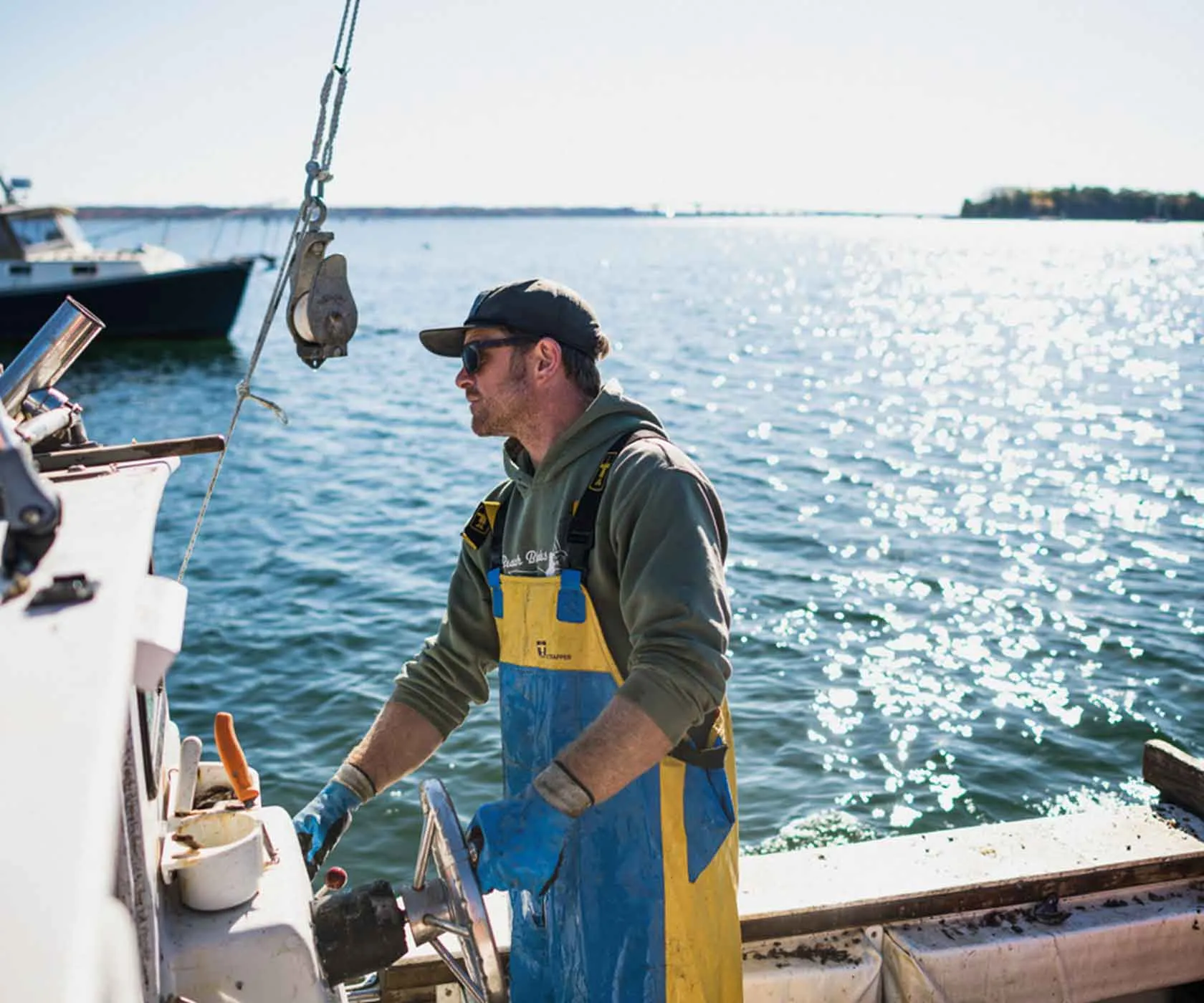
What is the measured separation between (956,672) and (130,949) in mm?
8501

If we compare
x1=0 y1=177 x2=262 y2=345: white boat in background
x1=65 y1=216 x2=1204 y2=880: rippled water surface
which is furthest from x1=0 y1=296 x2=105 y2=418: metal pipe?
x1=0 y1=177 x2=262 y2=345: white boat in background

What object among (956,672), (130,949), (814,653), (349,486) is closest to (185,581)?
(349,486)

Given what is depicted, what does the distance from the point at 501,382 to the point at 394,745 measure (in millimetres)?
963

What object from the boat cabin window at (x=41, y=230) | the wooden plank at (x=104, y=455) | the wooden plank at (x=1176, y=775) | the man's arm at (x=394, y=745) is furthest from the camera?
the boat cabin window at (x=41, y=230)

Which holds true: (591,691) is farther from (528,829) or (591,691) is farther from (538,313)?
(538,313)

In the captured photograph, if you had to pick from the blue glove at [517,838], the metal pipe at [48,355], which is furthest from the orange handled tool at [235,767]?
the metal pipe at [48,355]

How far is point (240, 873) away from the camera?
6.88 feet

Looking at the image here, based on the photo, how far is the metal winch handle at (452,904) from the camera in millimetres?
2139

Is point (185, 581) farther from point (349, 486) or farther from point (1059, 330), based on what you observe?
point (1059, 330)

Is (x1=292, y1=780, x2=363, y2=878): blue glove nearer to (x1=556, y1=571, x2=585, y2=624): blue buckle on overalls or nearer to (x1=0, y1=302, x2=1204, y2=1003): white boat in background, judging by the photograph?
(x1=0, y1=302, x2=1204, y2=1003): white boat in background

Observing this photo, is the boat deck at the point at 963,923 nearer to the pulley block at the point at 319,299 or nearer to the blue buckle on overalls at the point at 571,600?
the blue buckle on overalls at the point at 571,600

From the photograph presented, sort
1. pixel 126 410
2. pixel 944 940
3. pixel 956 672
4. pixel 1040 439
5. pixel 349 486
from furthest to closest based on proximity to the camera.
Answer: pixel 126 410 < pixel 1040 439 < pixel 349 486 < pixel 956 672 < pixel 944 940

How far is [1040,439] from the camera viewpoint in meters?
19.7

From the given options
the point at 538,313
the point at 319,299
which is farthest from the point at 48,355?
the point at 538,313
